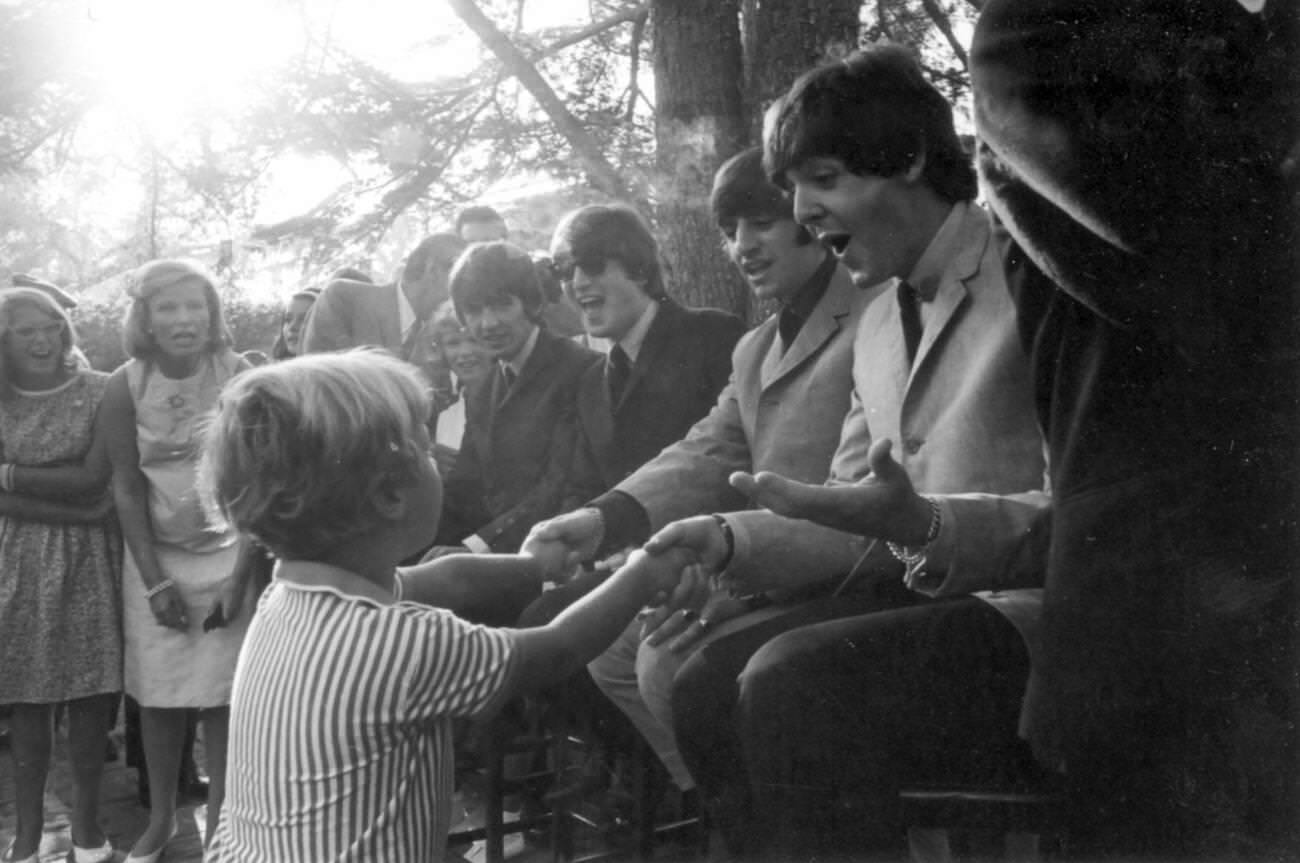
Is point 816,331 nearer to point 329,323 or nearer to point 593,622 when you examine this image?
point 593,622

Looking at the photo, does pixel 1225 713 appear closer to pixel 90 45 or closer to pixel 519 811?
pixel 519 811

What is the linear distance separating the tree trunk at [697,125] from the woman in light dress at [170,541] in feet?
5.48

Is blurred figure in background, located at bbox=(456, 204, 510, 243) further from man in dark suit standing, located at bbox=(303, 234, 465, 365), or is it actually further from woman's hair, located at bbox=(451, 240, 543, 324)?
woman's hair, located at bbox=(451, 240, 543, 324)

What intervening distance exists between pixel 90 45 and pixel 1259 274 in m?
7.37

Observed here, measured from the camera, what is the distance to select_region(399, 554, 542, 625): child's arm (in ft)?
9.12

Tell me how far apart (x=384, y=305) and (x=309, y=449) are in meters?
3.89

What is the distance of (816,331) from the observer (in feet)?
10.6

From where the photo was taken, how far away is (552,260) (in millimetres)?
4578

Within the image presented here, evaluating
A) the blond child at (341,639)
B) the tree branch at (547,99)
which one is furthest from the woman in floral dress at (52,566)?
the blond child at (341,639)

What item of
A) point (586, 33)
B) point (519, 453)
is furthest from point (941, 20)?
point (586, 33)

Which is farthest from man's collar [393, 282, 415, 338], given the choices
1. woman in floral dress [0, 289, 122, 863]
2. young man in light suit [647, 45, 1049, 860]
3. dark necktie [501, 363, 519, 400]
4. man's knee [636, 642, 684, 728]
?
young man in light suit [647, 45, 1049, 860]

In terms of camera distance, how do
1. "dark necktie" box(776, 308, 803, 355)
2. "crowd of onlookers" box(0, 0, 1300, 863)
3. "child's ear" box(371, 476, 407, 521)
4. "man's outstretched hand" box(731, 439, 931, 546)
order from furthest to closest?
"dark necktie" box(776, 308, 803, 355), "child's ear" box(371, 476, 407, 521), "man's outstretched hand" box(731, 439, 931, 546), "crowd of onlookers" box(0, 0, 1300, 863)

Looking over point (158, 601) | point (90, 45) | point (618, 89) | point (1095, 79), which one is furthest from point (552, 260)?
point (90, 45)

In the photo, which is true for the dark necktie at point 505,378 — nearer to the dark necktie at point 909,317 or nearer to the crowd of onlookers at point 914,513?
the crowd of onlookers at point 914,513
